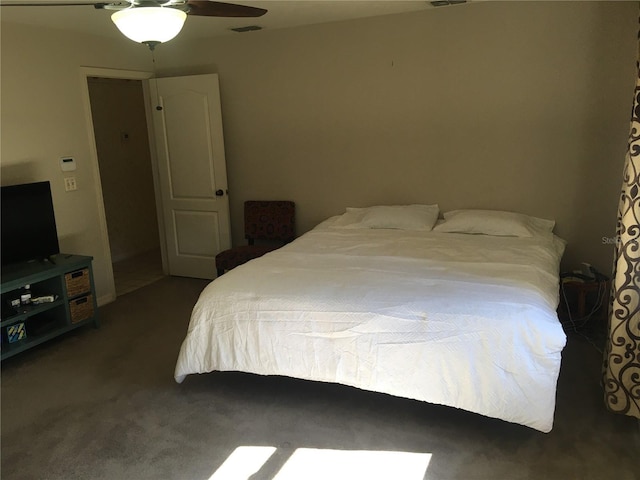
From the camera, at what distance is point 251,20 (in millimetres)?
3889

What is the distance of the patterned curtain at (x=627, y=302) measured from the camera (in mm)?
2225

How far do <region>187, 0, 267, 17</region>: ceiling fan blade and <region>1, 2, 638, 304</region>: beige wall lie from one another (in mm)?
1749

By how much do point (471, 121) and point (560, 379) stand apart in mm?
2032

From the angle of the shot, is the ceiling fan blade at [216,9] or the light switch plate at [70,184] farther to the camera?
the light switch plate at [70,184]

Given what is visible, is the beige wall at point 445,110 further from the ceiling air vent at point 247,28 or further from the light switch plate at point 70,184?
the light switch plate at point 70,184

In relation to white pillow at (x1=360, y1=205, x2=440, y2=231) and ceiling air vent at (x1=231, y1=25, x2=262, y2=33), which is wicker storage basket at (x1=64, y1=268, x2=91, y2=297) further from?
ceiling air vent at (x1=231, y1=25, x2=262, y2=33)

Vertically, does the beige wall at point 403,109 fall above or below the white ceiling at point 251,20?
below

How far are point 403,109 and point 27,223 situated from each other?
3003 millimetres

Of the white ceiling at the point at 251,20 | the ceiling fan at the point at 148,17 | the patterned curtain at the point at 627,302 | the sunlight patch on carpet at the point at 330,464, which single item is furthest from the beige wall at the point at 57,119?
the patterned curtain at the point at 627,302

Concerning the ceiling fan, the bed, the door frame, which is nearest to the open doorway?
the door frame

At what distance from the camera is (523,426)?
2408mm

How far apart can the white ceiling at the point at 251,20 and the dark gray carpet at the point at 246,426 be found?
2.37 metres

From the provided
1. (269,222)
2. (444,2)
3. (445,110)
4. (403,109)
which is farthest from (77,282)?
(444,2)

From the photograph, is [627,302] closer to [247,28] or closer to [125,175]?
[247,28]
